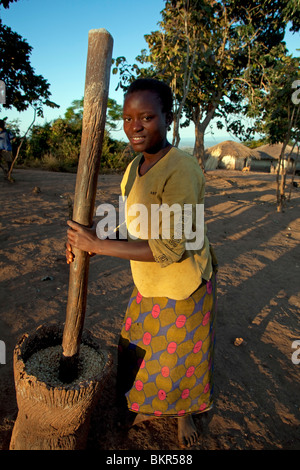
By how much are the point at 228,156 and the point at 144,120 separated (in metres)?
25.7

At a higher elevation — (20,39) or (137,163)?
(20,39)

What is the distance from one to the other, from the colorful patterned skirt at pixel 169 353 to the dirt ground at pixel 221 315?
1.11 ft

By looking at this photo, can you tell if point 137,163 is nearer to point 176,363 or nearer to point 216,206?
point 176,363

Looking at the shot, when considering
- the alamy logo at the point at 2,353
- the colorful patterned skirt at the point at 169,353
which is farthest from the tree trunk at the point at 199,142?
the colorful patterned skirt at the point at 169,353

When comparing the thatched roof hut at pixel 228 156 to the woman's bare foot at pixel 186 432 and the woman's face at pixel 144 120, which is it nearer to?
the woman's bare foot at pixel 186 432

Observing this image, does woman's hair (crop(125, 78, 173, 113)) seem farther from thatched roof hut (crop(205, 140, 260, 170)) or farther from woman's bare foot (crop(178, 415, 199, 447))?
thatched roof hut (crop(205, 140, 260, 170))

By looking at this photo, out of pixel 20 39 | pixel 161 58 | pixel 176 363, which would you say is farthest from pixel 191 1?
pixel 176 363

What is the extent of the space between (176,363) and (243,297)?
232 centimetres

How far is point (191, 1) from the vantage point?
19.7 feet

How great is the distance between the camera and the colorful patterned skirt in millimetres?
1472

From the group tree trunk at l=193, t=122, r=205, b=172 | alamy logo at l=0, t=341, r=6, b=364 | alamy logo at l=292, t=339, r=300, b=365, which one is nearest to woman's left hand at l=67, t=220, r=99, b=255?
alamy logo at l=0, t=341, r=6, b=364

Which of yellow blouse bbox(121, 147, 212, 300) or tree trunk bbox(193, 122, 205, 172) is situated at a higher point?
tree trunk bbox(193, 122, 205, 172)

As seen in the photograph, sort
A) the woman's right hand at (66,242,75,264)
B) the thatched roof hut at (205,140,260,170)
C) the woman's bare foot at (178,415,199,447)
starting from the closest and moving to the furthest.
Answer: the woman's right hand at (66,242,75,264), the woman's bare foot at (178,415,199,447), the thatched roof hut at (205,140,260,170)

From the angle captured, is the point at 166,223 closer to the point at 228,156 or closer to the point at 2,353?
the point at 2,353
